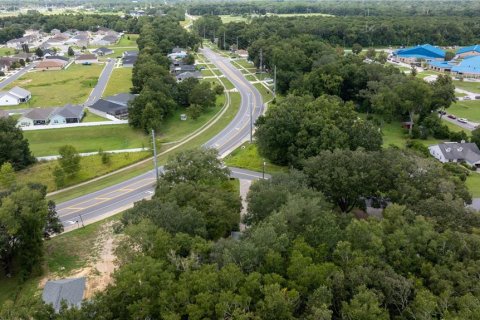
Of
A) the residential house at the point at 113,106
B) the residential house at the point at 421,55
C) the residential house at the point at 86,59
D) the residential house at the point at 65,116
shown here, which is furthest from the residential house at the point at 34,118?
the residential house at the point at 421,55

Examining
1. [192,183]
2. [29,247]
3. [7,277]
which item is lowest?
[7,277]

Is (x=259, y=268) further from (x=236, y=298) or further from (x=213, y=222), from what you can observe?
(x=213, y=222)

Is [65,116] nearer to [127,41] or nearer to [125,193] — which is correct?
[125,193]

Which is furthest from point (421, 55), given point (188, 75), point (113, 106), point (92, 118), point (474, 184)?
point (92, 118)

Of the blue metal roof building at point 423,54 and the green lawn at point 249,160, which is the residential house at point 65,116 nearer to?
the green lawn at point 249,160

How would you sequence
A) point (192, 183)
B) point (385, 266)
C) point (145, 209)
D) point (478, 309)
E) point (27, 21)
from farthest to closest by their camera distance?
point (27, 21) → point (192, 183) → point (145, 209) → point (385, 266) → point (478, 309)

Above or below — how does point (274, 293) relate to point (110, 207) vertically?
above

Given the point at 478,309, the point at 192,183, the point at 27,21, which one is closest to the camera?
the point at 478,309

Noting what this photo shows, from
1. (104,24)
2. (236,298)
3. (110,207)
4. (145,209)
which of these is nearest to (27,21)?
(104,24)
